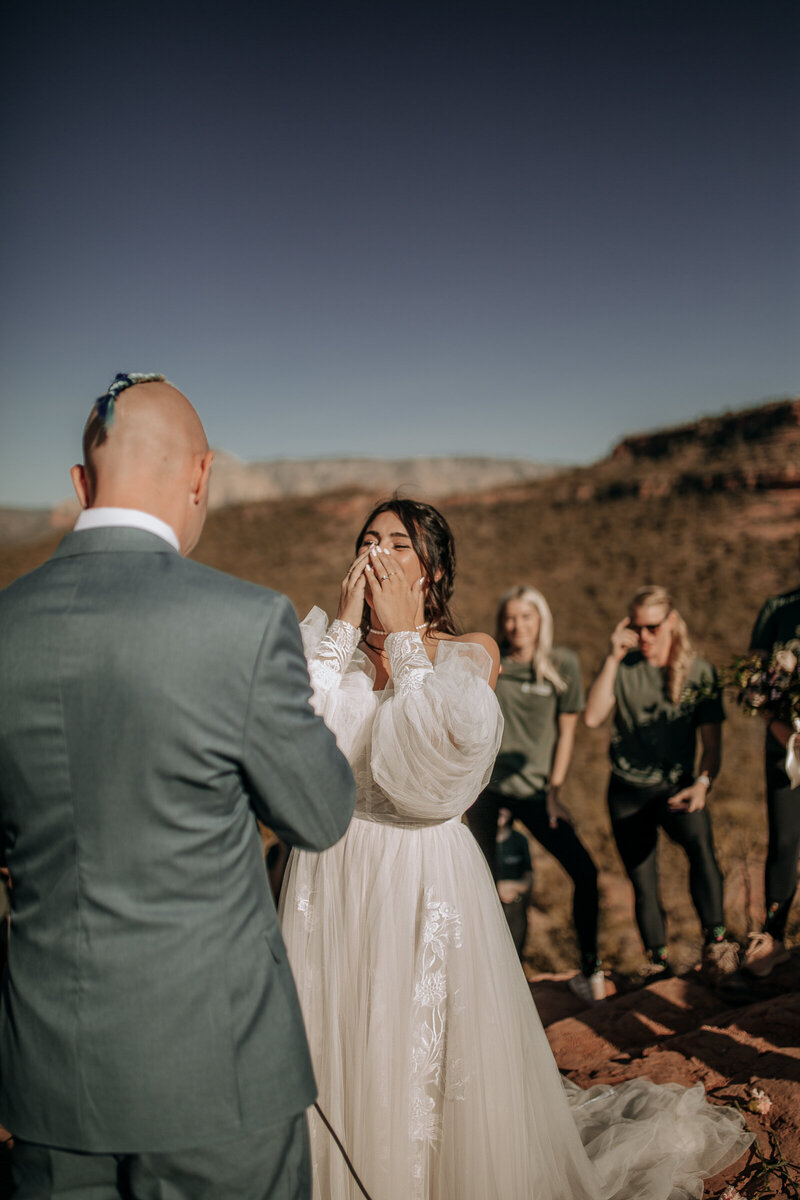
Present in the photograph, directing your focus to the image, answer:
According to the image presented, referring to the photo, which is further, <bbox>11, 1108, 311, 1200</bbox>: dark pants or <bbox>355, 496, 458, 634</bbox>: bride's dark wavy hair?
<bbox>355, 496, 458, 634</bbox>: bride's dark wavy hair

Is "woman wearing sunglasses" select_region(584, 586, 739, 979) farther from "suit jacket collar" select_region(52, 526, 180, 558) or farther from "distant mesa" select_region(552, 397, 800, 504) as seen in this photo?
"distant mesa" select_region(552, 397, 800, 504)

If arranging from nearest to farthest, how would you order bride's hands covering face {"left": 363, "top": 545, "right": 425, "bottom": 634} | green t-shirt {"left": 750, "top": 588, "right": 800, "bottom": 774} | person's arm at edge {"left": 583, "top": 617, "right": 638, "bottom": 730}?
1. bride's hands covering face {"left": 363, "top": 545, "right": 425, "bottom": 634}
2. green t-shirt {"left": 750, "top": 588, "right": 800, "bottom": 774}
3. person's arm at edge {"left": 583, "top": 617, "right": 638, "bottom": 730}

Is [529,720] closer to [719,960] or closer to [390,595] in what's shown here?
[719,960]

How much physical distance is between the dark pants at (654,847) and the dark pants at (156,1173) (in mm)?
3176

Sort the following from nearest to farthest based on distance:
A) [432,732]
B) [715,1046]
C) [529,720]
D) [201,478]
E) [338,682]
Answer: [201,478]
[432,732]
[338,682]
[715,1046]
[529,720]

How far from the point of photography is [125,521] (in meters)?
1.34

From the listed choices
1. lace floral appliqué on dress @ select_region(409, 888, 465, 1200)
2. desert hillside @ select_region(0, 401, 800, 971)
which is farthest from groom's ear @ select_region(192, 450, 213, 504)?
desert hillside @ select_region(0, 401, 800, 971)

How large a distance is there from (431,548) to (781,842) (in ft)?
8.14

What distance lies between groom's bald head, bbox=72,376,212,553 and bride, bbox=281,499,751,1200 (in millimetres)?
901

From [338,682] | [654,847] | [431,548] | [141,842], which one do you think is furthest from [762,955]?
[141,842]

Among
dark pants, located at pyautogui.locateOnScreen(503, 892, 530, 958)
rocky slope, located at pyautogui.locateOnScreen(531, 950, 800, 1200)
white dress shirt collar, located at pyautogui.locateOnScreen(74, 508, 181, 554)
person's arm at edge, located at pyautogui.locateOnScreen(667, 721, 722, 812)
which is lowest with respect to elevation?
rocky slope, located at pyautogui.locateOnScreen(531, 950, 800, 1200)

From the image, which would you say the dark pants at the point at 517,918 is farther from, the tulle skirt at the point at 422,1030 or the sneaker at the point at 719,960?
the tulle skirt at the point at 422,1030

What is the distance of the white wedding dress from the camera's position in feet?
6.83

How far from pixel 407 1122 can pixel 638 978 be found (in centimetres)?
318
